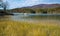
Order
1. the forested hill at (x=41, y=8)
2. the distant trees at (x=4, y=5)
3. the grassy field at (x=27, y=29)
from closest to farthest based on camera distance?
the grassy field at (x=27, y=29), the forested hill at (x=41, y=8), the distant trees at (x=4, y=5)

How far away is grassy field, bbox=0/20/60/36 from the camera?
1.64 metres

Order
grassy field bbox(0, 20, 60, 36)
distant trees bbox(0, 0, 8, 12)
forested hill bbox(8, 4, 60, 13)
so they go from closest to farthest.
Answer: grassy field bbox(0, 20, 60, 36) → forested hill bbox(8, 4, 60, 13) → distant trees bbox(0, 0, 8, 12)

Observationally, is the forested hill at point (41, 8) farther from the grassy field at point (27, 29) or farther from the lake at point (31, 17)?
the grassy field at point (27, 29)

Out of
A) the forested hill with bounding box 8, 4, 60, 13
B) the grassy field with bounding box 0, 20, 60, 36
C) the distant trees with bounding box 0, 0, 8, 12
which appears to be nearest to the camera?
the grassy field with bounding box 0, 20, 60, 36

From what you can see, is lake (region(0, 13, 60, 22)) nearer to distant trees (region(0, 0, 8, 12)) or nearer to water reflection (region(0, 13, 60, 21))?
water reflection (region(0, 13, 60, 21))

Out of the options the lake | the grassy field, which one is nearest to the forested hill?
the lake

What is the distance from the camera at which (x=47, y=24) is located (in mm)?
1693

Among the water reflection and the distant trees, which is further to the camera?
the distant trees

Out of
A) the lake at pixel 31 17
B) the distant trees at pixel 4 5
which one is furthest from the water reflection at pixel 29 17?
the distant trees at pixel 4 5

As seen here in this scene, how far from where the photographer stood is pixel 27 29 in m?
1.73

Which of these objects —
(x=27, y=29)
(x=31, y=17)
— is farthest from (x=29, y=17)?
(x=27, y=29)

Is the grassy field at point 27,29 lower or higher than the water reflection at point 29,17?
lower

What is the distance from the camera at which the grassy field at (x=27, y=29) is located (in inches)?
64.7

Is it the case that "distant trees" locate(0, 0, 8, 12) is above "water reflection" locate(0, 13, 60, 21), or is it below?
above
